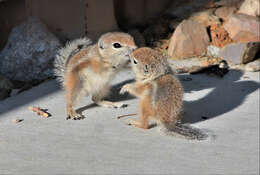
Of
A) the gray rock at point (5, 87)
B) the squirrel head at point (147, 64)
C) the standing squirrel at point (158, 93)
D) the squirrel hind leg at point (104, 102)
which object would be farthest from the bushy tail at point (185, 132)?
the gray rock at point (5, 87)

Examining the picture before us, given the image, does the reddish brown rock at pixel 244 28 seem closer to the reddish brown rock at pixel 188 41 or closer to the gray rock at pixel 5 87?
the reddish brown rock at pixel 188 41

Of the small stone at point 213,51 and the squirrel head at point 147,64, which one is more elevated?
the squirrel head at point 147,64

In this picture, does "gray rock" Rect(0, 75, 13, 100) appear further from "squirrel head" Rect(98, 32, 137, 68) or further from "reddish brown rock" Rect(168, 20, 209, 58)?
"reddish brown rock" Rect(168, 20, 209, 58)

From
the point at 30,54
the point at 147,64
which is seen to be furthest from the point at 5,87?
the point at 147,64

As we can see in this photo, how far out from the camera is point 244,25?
7047 mm

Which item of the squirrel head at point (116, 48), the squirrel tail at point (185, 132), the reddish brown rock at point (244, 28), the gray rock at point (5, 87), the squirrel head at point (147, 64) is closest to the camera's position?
the squirrel tail at point (185, 132)

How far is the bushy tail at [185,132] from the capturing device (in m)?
4.09

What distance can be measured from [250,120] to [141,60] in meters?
1.57

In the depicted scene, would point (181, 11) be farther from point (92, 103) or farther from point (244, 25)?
point (92, 103)

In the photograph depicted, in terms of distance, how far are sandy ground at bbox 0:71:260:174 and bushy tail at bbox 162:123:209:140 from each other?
7 centimetres

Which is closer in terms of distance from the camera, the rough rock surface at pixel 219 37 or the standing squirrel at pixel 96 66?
the standing squirrel at pixel 96 66

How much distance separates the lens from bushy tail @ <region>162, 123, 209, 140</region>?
13.4 feet

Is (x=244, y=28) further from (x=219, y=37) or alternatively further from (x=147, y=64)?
(x=147, y=64)

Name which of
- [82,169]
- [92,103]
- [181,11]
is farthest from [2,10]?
[82,169]
